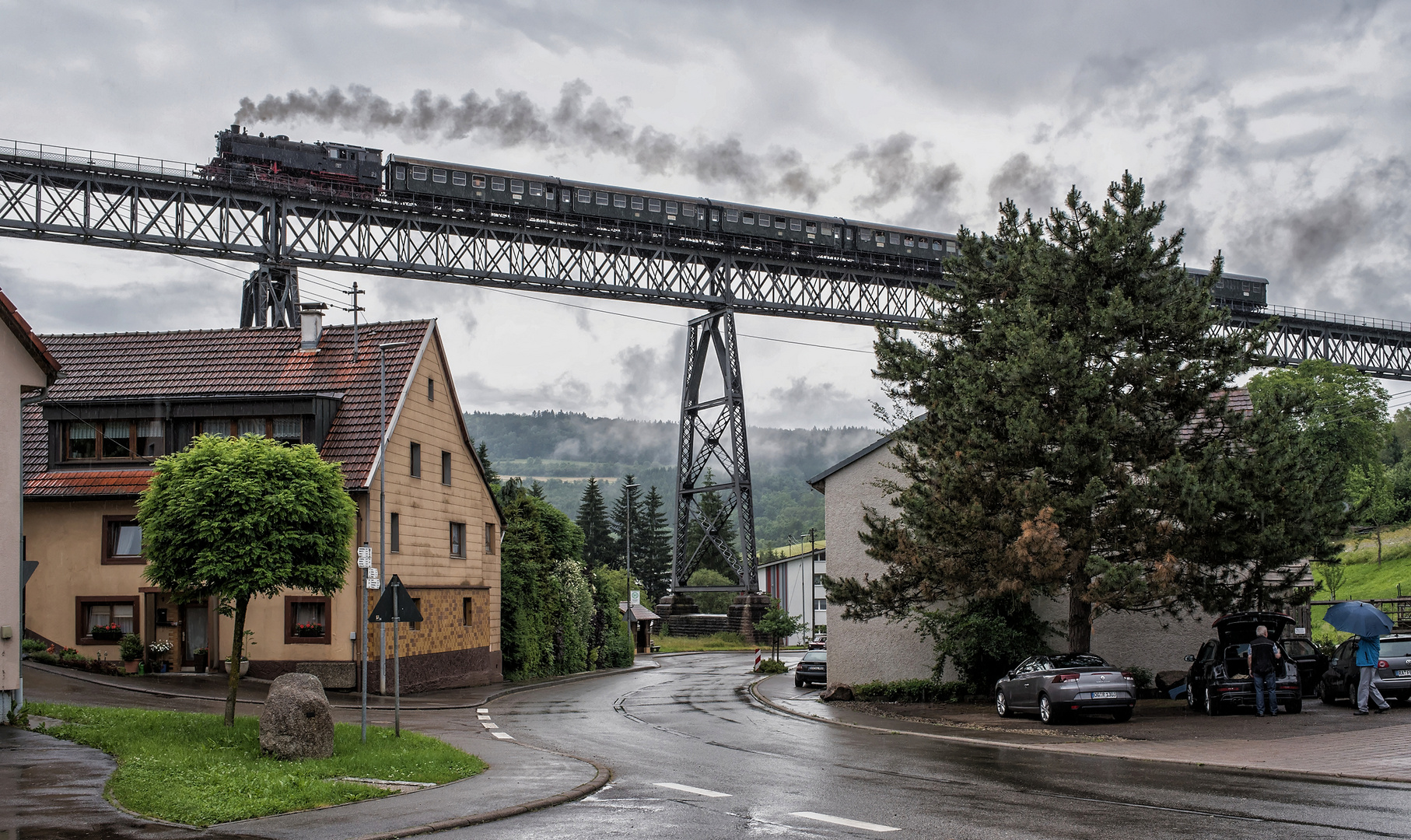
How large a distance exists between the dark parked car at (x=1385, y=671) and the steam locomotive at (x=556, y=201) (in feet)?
126

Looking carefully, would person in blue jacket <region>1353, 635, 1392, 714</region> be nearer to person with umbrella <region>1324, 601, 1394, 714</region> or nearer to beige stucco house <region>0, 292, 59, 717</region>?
A: person with umbrella <region>1324, 601, 1394, 714</region>

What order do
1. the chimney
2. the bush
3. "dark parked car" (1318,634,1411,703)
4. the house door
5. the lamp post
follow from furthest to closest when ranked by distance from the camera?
the chimney
the house door
the lamp post
the bush
"dark parked car" (1318,634,1411,703)

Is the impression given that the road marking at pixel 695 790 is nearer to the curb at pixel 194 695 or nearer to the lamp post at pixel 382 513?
the curb at pixel 194 695

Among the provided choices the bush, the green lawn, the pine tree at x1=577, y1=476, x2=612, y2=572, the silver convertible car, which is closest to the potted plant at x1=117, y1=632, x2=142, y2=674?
the green lawn

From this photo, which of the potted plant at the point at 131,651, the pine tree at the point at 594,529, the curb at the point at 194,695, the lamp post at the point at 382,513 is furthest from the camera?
the pine tree at the point at 594,529

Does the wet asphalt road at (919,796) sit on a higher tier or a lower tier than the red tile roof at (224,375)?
lower

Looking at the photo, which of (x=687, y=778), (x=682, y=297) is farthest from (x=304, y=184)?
(x=687, y=778)

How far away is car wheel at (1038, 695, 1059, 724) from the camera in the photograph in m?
20.3

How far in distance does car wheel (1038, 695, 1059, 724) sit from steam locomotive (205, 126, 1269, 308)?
1480 inches

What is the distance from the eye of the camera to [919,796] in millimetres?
12023

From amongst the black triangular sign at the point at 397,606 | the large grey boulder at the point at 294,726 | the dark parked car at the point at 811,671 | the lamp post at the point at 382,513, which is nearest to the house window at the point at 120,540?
the lamp post at the point at 382,513

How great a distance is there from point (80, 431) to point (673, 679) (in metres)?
20.4

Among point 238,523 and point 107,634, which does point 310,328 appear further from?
point 238,523

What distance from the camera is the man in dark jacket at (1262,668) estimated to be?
19703 millimetres
